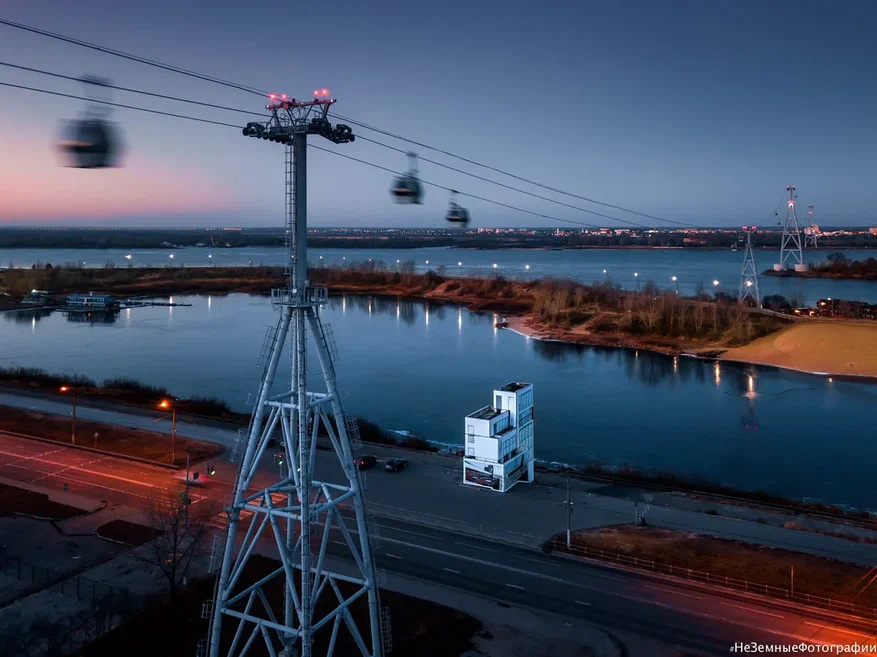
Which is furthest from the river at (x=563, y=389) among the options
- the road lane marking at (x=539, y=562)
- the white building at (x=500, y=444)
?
the road lane marking at (x=539, y=562)

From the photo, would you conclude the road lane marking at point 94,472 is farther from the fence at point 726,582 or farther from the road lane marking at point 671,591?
the road lane marking at point 671,591

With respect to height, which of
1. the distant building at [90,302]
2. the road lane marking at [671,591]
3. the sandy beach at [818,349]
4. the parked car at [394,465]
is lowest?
the road lane marking at [671,591]

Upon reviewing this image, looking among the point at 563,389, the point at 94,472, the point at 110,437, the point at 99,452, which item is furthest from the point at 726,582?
the point at 563,389

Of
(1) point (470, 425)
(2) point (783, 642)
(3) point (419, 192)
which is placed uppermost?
(3) point (419, 192)

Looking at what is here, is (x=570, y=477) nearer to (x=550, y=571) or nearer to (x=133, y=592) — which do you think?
(x=550, y=571)

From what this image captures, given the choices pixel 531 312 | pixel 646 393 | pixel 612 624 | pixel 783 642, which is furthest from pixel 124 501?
pixel 531 312

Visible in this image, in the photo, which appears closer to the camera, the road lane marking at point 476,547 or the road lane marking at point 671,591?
the road lane marking at point 671,591
